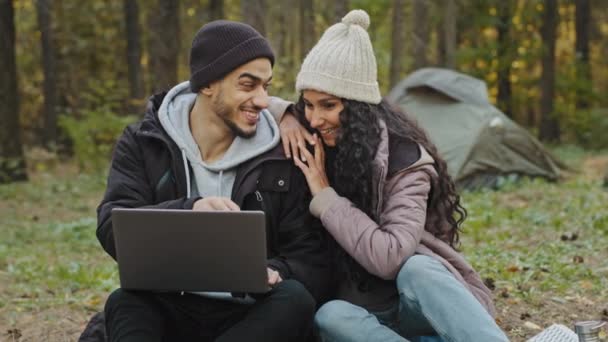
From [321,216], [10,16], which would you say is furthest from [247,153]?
[10,16]

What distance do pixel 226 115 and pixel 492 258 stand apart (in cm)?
316

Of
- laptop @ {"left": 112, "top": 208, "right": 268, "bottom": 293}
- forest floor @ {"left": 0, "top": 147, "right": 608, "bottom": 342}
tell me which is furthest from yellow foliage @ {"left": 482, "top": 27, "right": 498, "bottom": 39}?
laptop @ {"left": 112, "top": 208, "right": 268, "bottom": 293}

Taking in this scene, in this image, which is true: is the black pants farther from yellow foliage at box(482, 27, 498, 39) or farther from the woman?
yellow foliage at box(482, 27, 498, 39)

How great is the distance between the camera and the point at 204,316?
3.82m

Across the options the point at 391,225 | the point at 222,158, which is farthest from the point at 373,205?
the point at 222,158

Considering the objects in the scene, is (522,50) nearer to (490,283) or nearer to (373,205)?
(490,283)

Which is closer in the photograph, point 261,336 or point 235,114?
point 261,336

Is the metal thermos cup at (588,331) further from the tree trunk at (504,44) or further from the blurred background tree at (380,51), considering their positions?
the tree trunk at (504,44)

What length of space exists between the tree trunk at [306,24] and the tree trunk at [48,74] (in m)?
7.10

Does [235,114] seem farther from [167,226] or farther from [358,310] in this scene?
[358,310]

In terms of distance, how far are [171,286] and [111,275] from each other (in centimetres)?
318

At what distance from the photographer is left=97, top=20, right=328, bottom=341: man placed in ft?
12.6

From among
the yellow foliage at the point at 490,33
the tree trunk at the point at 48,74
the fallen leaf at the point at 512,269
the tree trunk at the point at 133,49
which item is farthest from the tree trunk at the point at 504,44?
the fallen leaf at the point at 512,269

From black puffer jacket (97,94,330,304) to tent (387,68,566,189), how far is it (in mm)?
7805
